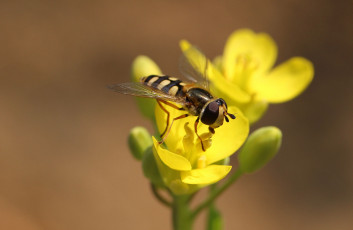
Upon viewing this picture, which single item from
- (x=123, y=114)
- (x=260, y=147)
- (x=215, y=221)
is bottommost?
(x=123, y=114)

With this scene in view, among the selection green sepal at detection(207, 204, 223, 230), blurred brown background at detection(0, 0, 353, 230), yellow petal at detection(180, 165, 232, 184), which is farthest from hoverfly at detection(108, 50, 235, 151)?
blurred brown background at detection(0, 0, 353, 230)

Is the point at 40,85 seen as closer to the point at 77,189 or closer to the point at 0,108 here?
the point at 0,108

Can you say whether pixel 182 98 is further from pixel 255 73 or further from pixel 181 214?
pixel 255 73

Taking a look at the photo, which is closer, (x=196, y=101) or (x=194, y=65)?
(x=196, y=101)

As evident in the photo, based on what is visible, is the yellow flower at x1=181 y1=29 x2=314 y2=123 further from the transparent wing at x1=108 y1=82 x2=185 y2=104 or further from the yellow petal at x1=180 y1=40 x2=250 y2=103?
the transparent wing at x1=108 y1=82 x2=185 y2=104

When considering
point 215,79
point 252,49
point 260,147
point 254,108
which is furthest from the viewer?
point 252,49

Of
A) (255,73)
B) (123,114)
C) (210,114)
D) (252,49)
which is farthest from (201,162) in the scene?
(123,114)

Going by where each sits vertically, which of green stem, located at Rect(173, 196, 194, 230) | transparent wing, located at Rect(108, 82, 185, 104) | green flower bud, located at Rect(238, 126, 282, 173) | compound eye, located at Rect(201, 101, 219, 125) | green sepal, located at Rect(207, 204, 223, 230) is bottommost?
green sepal, located at Rect(207, 204, 223, 230)
